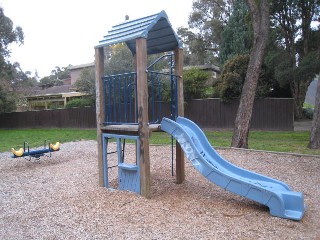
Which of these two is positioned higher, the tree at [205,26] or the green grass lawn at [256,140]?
the tree at [205,26]

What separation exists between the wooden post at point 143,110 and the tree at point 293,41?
43.0 feet

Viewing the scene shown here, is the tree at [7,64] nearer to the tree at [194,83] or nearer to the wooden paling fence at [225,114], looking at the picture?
the wooden paling fence at [225,114]

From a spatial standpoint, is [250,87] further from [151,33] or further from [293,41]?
[293,41]

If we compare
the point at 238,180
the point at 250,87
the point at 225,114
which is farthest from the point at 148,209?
the point at 225,114

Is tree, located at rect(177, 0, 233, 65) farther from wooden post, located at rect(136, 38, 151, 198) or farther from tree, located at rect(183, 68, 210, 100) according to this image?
wooden post, located at rect(136, 38, 151, 198)

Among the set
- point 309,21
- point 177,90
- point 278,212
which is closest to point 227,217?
point 278,212

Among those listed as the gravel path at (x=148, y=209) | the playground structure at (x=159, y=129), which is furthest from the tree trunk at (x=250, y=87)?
the playground structure at (x=159, y=129)

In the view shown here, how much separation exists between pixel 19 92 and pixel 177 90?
25.6 m

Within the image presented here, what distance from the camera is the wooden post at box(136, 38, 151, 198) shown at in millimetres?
4906

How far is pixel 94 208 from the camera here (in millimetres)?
4570

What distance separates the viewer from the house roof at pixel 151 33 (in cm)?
508

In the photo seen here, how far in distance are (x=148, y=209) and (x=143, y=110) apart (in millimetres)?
1431

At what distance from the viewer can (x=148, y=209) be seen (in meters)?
4.47

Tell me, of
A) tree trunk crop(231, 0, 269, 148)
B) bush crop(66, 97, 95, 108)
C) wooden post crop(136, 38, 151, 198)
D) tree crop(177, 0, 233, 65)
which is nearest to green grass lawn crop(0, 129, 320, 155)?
tree trunk crop(231, 0, 269, 148)
